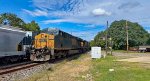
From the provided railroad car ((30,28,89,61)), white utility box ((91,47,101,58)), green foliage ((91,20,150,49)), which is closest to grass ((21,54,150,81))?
railroad car ((30,28,89,61))

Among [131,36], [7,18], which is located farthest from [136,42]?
[7,18]

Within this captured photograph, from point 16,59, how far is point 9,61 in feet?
3.40

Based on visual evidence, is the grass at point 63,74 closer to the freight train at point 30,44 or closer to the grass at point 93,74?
the grass at point 93,74

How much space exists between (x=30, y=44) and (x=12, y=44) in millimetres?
4674

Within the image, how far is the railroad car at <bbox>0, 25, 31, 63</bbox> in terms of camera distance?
90.6 feet

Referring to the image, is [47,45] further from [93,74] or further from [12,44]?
[93,74]

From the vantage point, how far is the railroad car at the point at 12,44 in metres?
27.6

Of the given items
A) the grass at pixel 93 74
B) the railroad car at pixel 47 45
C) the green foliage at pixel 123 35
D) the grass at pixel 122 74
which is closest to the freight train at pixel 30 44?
the railroad car at pixel 47 45

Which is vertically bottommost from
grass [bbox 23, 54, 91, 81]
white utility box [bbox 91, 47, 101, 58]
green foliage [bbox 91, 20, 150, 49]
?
grass [bbox 23, 54, 91, 81]

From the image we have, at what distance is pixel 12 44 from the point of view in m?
30.0

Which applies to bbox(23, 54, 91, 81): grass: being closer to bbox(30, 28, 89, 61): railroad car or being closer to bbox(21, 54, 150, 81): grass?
bbox(21, 54, 150, 81): grass

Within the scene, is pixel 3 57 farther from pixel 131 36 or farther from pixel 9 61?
pixel 131 36

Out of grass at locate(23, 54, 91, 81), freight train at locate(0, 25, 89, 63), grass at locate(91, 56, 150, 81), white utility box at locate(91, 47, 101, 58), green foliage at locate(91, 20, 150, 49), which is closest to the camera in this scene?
grass at locate(91, 56, 150, 81)

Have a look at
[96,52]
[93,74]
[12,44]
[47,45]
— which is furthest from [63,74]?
[96,52]
